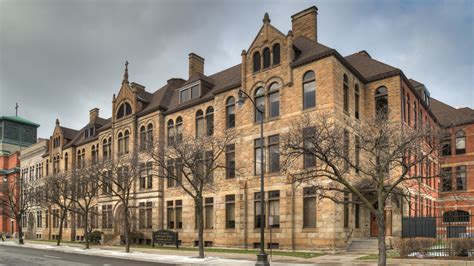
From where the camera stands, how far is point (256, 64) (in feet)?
115

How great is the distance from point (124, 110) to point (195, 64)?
9092 millimetres

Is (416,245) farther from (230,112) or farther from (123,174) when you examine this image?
(123,174)

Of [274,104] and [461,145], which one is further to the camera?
[461,145]

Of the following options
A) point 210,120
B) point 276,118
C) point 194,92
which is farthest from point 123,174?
point 276,118

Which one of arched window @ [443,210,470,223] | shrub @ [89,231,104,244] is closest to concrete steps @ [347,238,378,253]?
arched window @ [443,210,470,223]

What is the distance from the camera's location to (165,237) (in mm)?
37844

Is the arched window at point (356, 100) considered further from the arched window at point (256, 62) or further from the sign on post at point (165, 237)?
the sign on post at point (165, 237)

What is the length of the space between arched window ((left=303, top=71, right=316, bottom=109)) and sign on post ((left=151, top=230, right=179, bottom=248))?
15124mm

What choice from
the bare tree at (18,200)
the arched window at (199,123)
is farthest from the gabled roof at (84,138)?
the arched window at (199,123)

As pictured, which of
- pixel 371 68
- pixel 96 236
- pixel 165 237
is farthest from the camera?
pixel 96 236

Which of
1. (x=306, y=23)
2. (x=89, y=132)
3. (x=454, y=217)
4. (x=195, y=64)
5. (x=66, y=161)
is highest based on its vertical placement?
(x=306, y=23)

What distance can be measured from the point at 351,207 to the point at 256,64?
42.0 feet

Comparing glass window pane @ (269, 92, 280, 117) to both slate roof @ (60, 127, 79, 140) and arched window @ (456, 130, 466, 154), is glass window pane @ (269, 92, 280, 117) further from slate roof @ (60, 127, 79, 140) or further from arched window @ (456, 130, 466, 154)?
slate roof @ (60, 127, 79, 140)

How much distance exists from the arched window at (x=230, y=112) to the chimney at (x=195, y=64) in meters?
12.9
